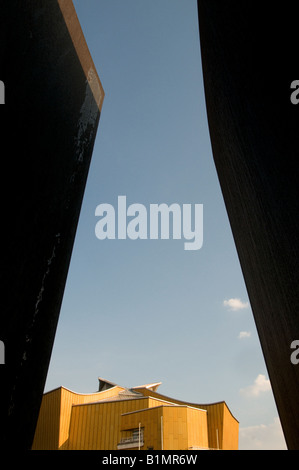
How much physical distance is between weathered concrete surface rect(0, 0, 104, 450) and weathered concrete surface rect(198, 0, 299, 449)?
2235mm

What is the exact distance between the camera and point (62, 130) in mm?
4133

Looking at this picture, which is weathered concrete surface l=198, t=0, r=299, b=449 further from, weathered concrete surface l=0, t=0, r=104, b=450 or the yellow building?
the yellow building

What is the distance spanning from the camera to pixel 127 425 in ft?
79.4

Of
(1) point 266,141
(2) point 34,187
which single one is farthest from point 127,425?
(1) point 266,141

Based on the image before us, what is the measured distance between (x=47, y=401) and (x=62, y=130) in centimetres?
2840

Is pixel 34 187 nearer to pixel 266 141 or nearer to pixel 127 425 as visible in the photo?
pixel 266 141

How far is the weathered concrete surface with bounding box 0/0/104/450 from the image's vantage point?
8.95 ft

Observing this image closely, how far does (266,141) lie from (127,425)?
2637 cm

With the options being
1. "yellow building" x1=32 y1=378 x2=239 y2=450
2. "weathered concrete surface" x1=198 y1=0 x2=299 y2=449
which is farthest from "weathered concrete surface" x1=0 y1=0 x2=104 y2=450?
"yellow building" x1=32 y1=378 x2=239 y2=450

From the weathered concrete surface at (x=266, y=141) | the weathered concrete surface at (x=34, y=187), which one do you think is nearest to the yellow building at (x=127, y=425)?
the weathered concrete surface at (x=266, y=141)

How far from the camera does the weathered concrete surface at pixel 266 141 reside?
2.51 meters
